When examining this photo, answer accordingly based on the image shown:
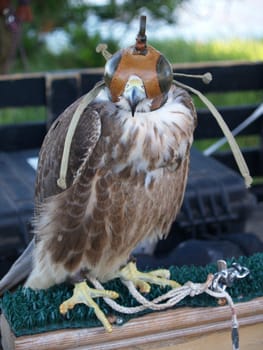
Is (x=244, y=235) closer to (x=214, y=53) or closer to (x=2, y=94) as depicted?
(x=2, y=94)

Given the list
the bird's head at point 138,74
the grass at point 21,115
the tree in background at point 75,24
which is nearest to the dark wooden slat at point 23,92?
the grass at point 21,115

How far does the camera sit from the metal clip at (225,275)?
5.88 ft

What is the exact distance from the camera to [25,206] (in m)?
2.88

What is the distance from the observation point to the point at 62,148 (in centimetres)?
174

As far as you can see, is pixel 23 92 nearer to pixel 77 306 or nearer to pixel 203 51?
pixel 77 306

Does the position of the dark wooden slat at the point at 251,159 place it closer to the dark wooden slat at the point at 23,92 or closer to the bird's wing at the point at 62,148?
the dark wooden slat at the point at 23,92

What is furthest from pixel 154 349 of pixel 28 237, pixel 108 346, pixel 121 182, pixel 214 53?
pixel 214 53

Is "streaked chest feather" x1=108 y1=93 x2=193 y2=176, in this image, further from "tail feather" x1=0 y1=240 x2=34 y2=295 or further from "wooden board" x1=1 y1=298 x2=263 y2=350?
"tail feather" x1=0 y1=240 x2=34 y2=295

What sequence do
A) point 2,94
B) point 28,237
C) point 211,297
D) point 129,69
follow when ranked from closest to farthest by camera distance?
1. point 129,69
2. point 211,297
3. point 28,237
4. point 2,94

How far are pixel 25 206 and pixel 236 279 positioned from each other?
1.26m

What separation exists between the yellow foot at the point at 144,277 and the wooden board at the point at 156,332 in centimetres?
15

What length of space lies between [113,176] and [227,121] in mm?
2645

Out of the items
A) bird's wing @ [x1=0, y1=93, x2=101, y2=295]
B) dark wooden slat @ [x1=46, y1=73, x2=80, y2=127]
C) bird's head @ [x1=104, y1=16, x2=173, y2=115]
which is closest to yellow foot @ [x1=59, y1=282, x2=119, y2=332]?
bird's wing @ [x1=0, y1=93, x2=101, y2=295]

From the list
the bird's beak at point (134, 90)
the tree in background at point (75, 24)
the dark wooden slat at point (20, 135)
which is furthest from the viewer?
the tree in background at point (75, 24)
